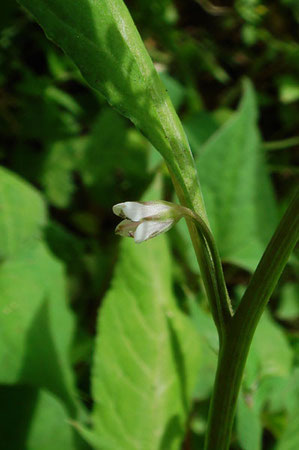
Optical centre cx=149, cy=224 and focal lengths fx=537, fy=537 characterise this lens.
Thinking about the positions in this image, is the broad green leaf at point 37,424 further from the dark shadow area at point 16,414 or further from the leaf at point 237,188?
the leaf at point 237,188

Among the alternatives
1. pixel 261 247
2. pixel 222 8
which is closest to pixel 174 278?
pixel 261 247

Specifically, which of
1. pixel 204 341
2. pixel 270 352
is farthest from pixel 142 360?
pixel 270 352

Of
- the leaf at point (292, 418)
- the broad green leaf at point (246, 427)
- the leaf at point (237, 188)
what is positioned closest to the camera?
the broad green leaf at point (246, 427)

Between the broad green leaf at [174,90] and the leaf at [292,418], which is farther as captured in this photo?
the broad green leaf at [174,90]

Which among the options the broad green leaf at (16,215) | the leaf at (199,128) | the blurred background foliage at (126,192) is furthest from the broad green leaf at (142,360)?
the leaf at (199,128)

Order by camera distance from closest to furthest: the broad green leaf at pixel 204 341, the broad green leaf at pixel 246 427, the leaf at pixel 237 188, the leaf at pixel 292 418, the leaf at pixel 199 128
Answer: the broad green leaf at pixel 246 427 < the leaf at pixel 292 418 < the broad green leaf at pixel 204 341 < the leaf at pixel 237 188 < the leaf at pixel 199 128

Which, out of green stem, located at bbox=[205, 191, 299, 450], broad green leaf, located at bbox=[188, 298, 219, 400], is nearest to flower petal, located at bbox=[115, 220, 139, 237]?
green stem, located at bbox=[205, 191, 299, 450]

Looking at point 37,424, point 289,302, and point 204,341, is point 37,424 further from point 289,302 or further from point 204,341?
point 289,302

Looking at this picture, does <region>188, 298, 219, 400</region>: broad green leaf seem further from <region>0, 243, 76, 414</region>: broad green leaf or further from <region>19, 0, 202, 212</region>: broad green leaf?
<region>19, 0, 202, 212</region>: broad green leaf
